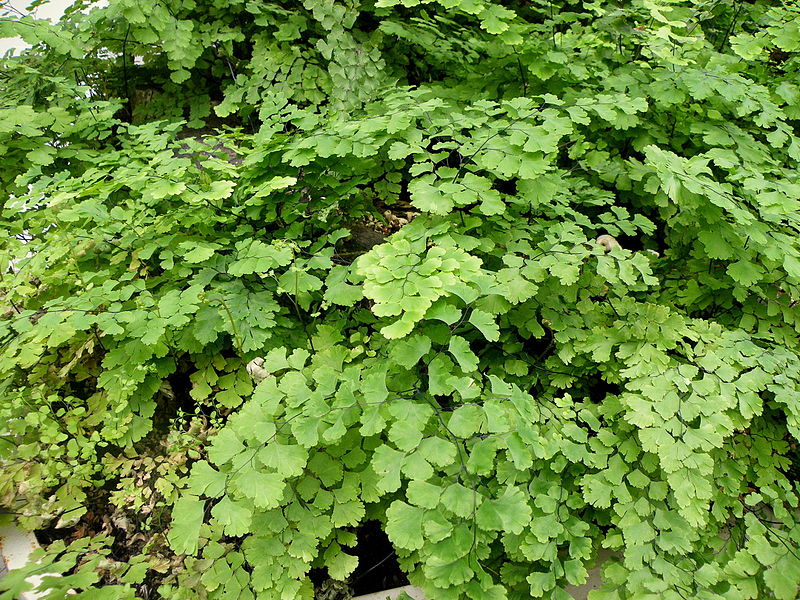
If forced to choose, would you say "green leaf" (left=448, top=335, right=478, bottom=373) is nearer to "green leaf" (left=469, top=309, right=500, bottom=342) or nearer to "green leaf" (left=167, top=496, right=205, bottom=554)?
"green leaf" (left=469, top=309, right=500, bottom=342)

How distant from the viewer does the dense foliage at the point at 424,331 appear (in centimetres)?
150

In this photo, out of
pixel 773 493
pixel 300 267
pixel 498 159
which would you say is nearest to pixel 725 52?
pixel 498 159

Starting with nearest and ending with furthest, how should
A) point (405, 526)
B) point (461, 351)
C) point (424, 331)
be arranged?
1. point (405, 526)
2. point (461, 351)
3. point (424, 331)

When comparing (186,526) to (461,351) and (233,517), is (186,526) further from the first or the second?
(461,351)

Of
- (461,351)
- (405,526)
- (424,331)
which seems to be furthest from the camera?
(424,331)

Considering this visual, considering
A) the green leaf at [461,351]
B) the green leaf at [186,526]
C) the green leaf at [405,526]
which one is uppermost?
the green leaf at [461,351]

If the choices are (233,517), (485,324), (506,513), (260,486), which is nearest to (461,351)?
(485,324)

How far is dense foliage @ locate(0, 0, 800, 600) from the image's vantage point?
1498 mm

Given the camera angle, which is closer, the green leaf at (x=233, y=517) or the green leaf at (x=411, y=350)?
the green leaf at (x=233, y=517)

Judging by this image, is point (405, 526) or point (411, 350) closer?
point (405, 526)

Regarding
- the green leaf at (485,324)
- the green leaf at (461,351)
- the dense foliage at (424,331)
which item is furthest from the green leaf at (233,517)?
the green leaf at (485,324)

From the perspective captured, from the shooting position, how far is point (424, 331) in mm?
1656

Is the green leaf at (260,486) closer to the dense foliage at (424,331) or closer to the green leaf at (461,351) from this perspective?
the dense foliage at (424,331)

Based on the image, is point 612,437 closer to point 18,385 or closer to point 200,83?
point 18,385
